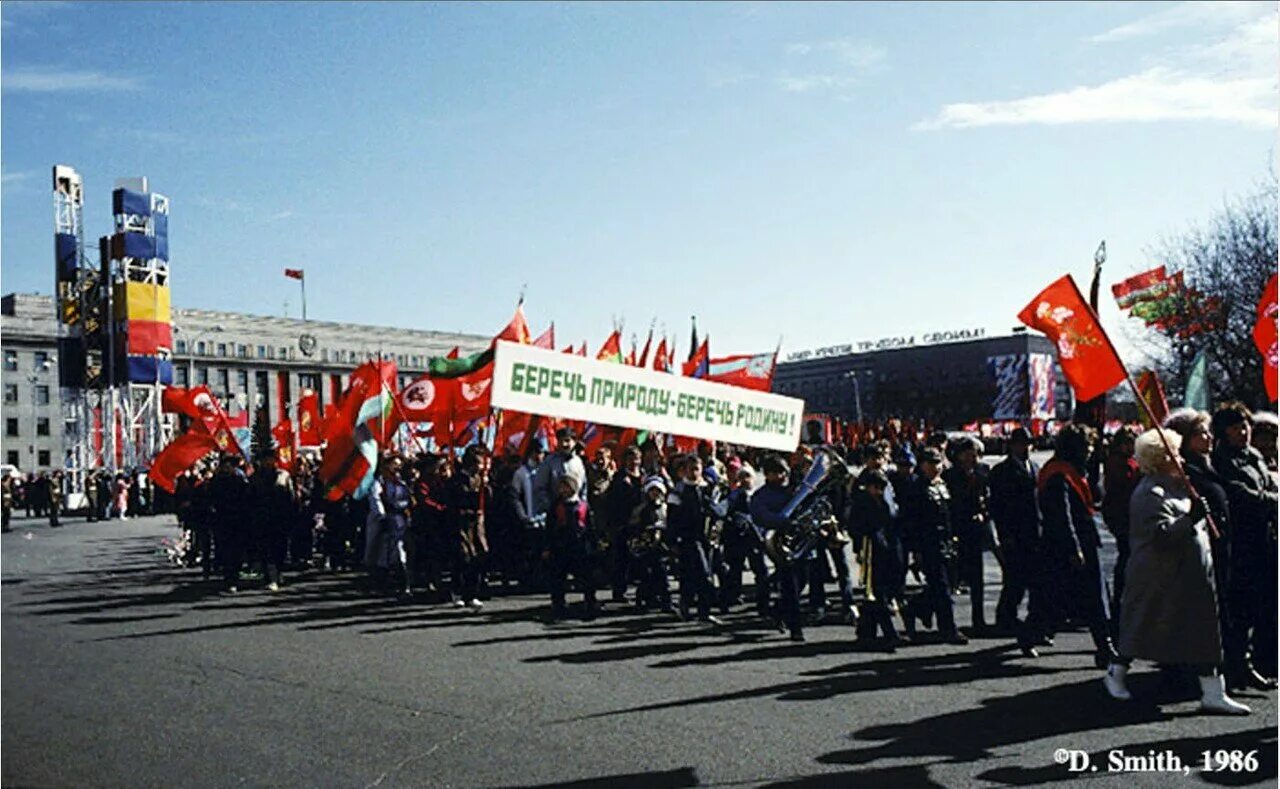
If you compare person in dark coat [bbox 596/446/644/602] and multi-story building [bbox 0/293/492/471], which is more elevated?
Result: multi-story building [bbox 0/293/492/471]

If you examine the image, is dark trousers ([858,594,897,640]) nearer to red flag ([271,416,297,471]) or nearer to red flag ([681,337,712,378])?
red flag ([681,337,712,378])

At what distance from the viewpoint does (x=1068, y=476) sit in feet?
27.4

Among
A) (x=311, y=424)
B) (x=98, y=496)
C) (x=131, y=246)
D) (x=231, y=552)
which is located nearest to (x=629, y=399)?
(x=231, y=552)

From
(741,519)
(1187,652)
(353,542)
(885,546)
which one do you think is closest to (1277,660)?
(1187,652)

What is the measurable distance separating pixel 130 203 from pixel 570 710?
5277 centimetres

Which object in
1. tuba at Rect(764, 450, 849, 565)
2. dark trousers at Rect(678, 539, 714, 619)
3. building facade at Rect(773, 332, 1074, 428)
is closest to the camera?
tuba at Rect(764, 450, 849, 565)

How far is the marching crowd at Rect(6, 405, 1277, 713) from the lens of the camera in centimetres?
679

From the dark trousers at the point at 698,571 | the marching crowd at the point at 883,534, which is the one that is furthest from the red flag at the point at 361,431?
the dark trousers at the point at 698,571

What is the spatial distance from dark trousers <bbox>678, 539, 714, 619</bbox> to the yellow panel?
4876 centimetres

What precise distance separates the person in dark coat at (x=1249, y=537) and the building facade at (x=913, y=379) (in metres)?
74.4

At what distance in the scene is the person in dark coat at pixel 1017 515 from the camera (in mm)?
8891

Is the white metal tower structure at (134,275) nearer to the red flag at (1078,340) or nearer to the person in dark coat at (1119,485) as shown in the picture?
the person in dark coat at (1119,485)

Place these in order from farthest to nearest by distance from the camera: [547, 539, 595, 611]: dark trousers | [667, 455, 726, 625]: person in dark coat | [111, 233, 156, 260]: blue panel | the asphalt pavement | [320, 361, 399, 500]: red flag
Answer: [111, 233, 156, 260]: blue panel < [320, 361, 399, 500]: red flag < [547, 539, 595, 611]: dark trousers < [667, 455, 726, 625]: person in dark coat < the asphalt pavement

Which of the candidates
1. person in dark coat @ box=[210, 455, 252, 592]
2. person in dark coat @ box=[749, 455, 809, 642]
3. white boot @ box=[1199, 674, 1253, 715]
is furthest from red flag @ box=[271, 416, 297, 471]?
white boot @ box=[1199, 674, 1253, 715]
